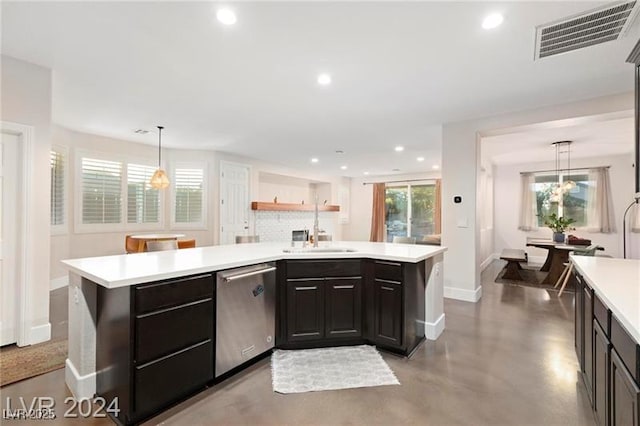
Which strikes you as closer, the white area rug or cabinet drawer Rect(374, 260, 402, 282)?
the white area rug

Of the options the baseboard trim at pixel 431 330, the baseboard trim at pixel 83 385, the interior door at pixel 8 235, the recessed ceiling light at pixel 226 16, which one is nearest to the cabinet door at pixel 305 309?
the baseboard trim at pixel 431 330

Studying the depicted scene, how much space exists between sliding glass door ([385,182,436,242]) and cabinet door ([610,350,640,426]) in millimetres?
8307

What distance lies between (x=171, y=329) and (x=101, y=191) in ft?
15.9

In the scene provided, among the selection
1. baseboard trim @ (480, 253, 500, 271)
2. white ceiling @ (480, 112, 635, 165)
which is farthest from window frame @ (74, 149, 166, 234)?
baseboard trim @ (480, 253, 500, 271)

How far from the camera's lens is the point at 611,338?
138 cm

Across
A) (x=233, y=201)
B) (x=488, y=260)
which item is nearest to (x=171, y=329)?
(x=233, y=201)

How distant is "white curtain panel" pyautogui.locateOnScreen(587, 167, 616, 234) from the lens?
691 cm

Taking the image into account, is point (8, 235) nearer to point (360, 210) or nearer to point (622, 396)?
point (622, 396)

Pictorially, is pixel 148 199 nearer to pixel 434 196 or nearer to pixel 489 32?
pixel 489 32

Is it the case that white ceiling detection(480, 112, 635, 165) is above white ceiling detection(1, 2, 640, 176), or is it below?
above

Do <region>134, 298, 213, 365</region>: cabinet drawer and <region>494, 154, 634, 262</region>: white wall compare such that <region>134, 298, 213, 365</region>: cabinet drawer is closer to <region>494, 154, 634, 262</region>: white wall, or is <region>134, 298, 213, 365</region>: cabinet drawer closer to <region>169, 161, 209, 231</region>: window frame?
<region>169, 161, 209, 231</region>: window frame

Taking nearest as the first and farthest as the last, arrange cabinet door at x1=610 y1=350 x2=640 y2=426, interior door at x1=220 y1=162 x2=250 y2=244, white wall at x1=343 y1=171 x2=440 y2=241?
cabinet door at x1=610 y1=350 x2=640 y2=426
interior door at x1=220 y1=162 x2=250 y2=244
white wall at x1=343 y1=171 x2=440 y2=241

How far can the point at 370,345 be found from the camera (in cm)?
279

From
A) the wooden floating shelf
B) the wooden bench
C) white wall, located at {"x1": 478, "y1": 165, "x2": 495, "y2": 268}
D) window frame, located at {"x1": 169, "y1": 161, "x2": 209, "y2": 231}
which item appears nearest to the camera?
the wooden bench
